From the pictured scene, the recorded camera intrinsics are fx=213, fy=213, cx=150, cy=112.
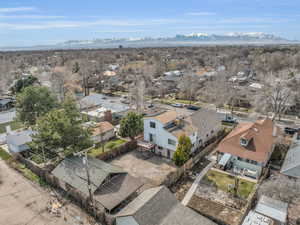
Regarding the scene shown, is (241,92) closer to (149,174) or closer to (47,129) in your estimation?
(149,174)

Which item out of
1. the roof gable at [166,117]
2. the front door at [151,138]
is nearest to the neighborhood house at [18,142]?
the front door at [151,138]

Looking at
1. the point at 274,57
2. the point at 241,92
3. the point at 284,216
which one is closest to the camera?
the point at 284,216

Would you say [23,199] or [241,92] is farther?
[241,92]

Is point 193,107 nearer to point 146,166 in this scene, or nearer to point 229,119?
point 229,119

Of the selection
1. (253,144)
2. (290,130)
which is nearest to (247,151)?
(253,144)

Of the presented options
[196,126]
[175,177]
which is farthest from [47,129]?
[196,126]

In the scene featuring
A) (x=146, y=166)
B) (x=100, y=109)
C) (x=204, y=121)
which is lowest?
(x=146, y=166)

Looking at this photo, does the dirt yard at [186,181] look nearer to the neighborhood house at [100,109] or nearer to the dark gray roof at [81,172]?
the dark gray roof at [81,172]
